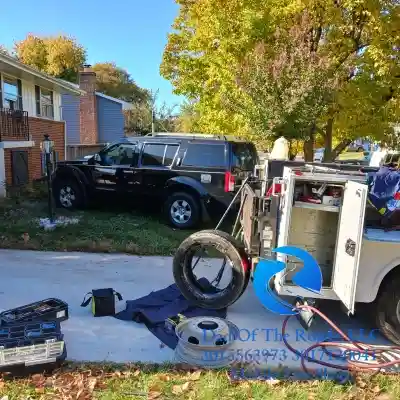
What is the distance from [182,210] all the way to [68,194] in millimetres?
3093

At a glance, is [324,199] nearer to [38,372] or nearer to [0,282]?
[38,372]

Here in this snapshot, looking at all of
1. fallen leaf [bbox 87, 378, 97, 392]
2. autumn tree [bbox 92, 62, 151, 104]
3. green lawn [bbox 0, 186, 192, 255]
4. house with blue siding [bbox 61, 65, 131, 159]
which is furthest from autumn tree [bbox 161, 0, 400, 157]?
autumn tree [bbox 92, 62, 151, 104]

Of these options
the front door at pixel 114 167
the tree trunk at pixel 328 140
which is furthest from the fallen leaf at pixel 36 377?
the tree trunk at pixel 328 140

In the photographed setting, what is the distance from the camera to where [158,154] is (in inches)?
344

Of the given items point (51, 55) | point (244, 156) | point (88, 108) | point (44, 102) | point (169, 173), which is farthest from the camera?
point (51, 55)

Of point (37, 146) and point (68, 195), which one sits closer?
point (68, 195)

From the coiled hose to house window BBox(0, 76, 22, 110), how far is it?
11984mm

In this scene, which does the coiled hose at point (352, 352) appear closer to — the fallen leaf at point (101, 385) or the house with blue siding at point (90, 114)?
the fallen leaf at point (101, 385)

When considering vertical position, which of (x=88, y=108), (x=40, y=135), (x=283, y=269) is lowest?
(x=283, y=269)

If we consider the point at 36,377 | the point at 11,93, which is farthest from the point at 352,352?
the point at 11,93

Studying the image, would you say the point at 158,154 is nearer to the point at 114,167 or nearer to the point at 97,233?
the point at 114,167

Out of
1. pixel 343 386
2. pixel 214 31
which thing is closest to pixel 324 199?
pixel 343 386

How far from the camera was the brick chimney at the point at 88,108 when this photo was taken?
26391 mm

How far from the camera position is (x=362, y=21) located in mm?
10016
